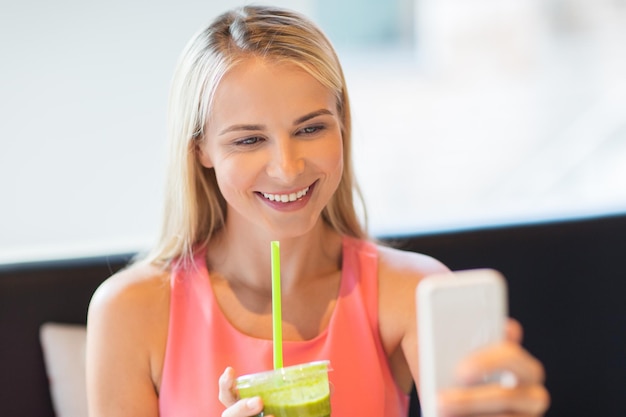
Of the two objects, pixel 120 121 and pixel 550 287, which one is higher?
pixel 120 121

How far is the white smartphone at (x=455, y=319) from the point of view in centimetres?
89

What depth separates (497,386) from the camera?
0.92 meters

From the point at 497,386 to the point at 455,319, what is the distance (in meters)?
0.09

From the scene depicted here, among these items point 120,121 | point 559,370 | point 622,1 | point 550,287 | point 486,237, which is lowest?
point 559,370

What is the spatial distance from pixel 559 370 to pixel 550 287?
0.22 meters

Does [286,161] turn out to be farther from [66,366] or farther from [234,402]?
[66,366]

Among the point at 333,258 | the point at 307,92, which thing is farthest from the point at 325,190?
the point at 333,258

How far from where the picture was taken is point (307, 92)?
148cm

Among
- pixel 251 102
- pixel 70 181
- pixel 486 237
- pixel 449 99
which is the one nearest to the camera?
pixel 251 102

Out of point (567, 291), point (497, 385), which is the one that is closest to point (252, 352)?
point (497, 385)

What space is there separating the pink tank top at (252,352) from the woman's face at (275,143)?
239mm

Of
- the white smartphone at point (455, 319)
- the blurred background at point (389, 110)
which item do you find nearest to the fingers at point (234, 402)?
the white smartphone at point (455, 319)

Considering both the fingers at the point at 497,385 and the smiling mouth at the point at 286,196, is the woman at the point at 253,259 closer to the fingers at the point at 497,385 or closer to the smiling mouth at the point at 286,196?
the smiling mouth at the point at 286,196

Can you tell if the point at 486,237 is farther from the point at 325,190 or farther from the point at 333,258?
the point at 325,190
